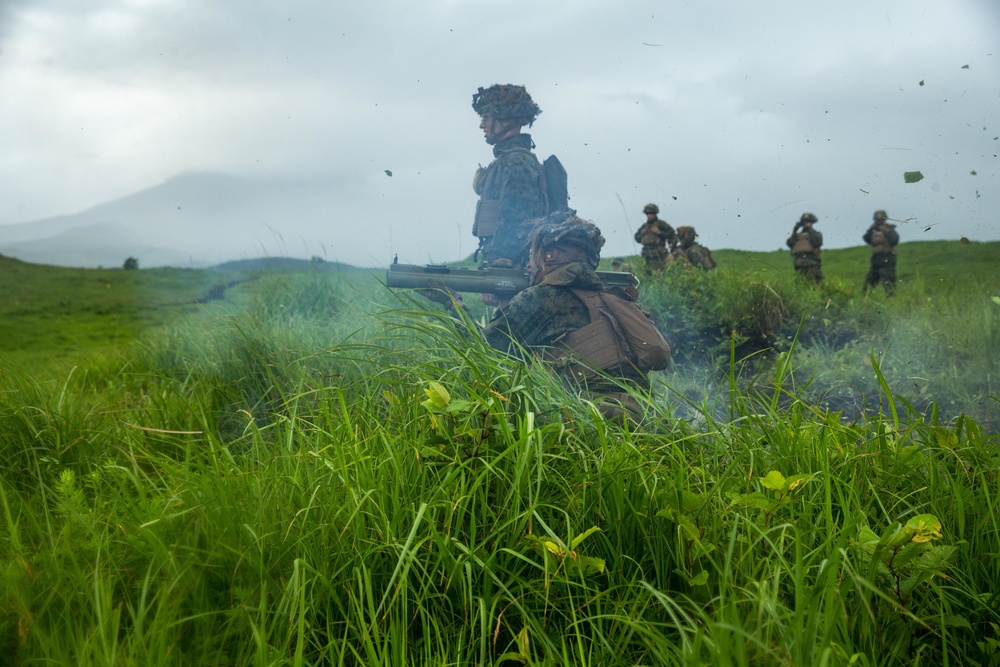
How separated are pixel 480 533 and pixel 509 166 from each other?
1808 mm

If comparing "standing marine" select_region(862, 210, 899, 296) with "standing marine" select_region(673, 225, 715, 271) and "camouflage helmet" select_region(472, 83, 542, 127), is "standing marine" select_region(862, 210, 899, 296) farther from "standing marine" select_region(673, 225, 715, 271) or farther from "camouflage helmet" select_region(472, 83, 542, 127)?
"camouflage helmet" select_region(472, 83, 542, 127)

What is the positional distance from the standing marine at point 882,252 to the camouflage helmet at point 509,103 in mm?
1760

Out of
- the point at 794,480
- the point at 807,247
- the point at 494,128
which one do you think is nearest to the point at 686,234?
the point at 807,247

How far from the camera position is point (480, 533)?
7.93 ft

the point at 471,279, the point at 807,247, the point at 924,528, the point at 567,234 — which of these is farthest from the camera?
the point at 807,247

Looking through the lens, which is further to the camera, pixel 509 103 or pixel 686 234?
pixel 686 234

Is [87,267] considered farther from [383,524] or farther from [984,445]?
[984,445]

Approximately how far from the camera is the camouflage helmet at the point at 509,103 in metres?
3.57

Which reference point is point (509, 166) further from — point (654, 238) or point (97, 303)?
point (97, 303)

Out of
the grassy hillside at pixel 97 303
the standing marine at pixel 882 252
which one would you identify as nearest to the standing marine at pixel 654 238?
the standing marine at pixel 882 252

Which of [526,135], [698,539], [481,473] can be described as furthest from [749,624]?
[526,135]

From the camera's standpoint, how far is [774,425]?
294 cm

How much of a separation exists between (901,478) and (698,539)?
1.01m

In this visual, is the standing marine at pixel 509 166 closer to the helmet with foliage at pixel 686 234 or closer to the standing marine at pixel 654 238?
the standing marine at pixel 654 238
